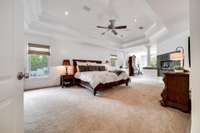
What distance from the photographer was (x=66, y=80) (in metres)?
5.99

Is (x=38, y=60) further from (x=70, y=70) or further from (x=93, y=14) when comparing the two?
(x=93, y=14)

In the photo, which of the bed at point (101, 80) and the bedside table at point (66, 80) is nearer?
the bed at point (101, 80)

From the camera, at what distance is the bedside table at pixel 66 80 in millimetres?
5784

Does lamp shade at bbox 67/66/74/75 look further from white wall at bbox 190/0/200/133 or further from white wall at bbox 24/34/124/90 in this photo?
white wall at bbox 190/0/200/133

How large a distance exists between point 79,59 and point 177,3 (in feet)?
17.5

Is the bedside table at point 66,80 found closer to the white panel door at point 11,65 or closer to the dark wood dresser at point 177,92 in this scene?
the dark wood dresser at point 177,92

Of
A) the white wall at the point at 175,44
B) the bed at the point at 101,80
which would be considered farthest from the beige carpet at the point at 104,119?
the white wall at the point at 175,44

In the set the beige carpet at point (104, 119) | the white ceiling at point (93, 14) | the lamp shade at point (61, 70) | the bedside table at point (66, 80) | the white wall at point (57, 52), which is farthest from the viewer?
the lamp shade at point (61, 70)

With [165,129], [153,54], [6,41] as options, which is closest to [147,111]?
[165,129]

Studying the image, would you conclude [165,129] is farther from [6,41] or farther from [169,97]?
[6,41]

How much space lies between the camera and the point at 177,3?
10.8ft

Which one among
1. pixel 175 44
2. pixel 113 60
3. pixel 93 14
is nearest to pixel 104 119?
pixel 93 14

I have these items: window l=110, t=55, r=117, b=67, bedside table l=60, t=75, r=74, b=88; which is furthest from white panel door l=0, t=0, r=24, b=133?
window l=110, t=55, r=117, b=67

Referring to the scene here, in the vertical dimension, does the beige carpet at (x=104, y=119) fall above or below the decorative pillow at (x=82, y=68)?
below
